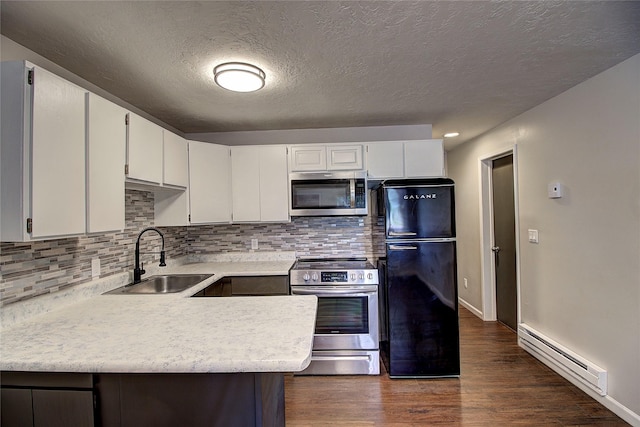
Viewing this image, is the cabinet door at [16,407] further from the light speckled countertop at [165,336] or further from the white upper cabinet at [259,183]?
the white upper cabinet at [259,183]

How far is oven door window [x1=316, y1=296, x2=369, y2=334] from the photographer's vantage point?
2.45 metres

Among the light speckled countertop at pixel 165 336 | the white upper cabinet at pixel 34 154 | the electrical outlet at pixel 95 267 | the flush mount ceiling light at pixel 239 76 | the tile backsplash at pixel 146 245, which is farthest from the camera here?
the electrical outlet at pixel 95 267

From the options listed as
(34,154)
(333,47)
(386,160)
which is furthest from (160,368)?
(386,160)

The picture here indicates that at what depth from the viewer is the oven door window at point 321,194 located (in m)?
2.68

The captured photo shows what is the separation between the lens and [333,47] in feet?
5.10

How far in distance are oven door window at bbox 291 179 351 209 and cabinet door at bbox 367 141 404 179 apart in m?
0.29

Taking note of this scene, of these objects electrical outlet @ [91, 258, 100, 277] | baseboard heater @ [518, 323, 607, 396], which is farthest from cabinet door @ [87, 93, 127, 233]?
baseboard heater @ [518, 323, 607, 396]

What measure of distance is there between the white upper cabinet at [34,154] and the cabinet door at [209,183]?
3.95ft

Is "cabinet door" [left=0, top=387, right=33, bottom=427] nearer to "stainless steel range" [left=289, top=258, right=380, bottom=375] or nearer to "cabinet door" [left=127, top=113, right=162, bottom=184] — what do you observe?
"cabinet door" [left=127, top=113, right=162, bottom=184]

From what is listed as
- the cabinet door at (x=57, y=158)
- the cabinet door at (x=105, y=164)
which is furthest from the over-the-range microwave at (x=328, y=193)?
the cabinet door at (x=57, y=158)

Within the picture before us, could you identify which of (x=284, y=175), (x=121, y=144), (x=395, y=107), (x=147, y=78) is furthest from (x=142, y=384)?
(x=395, y=107)

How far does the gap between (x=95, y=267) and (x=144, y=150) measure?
2.81 ft

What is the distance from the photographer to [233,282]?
2.46 metres

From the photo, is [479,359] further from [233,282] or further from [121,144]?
[121,144]
